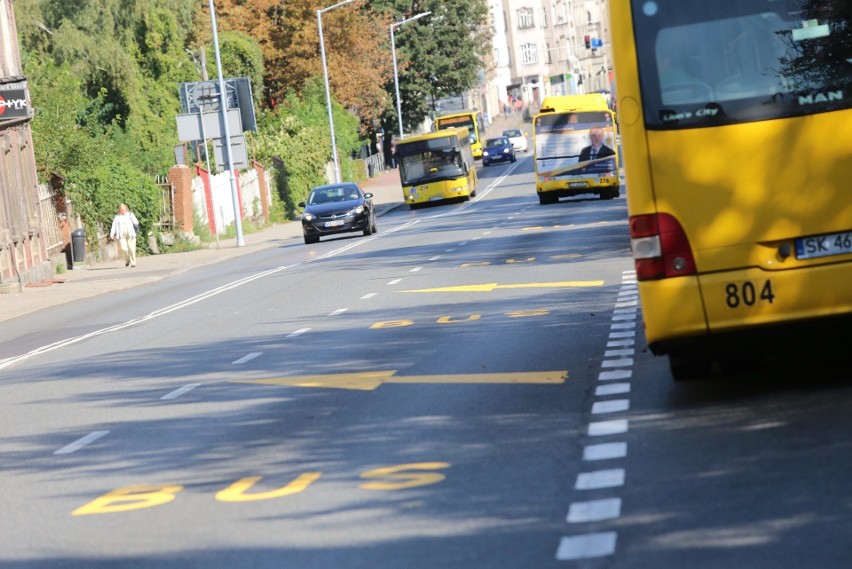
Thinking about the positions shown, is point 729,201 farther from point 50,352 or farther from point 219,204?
point 219,204

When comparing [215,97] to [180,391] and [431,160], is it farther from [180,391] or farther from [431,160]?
[180,391]

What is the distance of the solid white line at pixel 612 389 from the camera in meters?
11.4

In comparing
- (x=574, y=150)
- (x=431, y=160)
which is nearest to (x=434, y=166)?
(x=431, y=160)

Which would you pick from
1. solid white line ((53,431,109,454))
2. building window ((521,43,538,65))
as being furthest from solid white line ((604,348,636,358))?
building window ((521,43,538,65))

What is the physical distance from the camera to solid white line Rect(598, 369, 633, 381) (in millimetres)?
12180

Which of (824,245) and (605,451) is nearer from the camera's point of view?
(605,451)

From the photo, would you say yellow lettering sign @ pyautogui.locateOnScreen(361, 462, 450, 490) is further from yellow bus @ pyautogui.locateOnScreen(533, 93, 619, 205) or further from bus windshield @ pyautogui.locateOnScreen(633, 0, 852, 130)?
yellow bus @ pyautogui.locateOnScreen(533, 93, 619, 205)

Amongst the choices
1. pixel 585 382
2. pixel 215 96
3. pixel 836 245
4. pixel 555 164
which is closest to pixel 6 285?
pixel 215 96

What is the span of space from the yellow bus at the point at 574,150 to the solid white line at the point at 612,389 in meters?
40.1

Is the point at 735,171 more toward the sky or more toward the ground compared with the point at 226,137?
more toward the ground

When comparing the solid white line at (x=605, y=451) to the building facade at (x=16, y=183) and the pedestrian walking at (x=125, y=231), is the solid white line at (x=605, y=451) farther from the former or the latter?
the pedestrian walking at (x=125, y=231)

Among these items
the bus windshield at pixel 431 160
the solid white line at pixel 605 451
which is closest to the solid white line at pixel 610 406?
the solid white line at pixel 605 451

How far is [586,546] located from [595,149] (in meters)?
45.4

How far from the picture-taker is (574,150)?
52.2 meters
